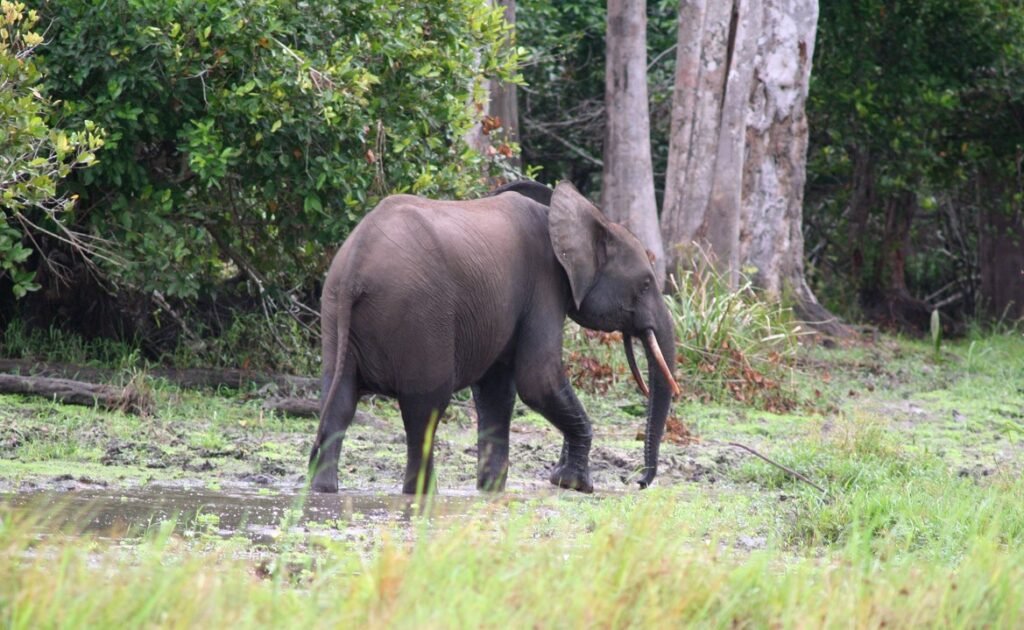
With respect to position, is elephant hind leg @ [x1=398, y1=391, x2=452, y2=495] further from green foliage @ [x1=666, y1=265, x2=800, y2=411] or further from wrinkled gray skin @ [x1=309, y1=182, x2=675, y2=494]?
green foliage @ [x1=666, y1=265, x2=800, y2=411]

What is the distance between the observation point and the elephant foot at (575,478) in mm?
8609

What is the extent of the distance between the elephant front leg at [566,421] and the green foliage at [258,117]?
2722mm

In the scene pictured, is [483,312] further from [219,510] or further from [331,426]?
[219,510]

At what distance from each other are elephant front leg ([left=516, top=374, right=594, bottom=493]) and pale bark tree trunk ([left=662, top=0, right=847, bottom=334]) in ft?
25.7

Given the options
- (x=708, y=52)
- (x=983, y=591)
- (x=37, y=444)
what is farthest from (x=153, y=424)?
(x=708, y=52)

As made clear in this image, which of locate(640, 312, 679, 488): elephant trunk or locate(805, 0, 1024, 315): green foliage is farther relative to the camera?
locate(805, 0, 1024, 315): green foliage

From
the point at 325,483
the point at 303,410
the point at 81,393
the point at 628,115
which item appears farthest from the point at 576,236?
the point at 628,115

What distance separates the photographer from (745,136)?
17.4m

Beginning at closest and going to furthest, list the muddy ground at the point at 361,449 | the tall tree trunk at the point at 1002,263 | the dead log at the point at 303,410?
the muddy ground at the point at 361,449 < the dead log at the point at 303,410 < the tall tree trunk at the point at 1002,263

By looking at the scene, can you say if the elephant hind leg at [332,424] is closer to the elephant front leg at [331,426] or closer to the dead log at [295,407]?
the elephant front leg at [331,426]

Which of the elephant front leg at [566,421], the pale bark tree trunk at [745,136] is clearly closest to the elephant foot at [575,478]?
the elephant front leg at [566,421]

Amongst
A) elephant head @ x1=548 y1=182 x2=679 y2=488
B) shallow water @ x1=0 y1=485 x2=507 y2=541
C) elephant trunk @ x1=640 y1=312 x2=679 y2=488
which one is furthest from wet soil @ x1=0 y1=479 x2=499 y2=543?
elephant head @ x1=548 y1=182 x2=679 y2=488

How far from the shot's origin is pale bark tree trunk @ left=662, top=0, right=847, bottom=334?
1650cm

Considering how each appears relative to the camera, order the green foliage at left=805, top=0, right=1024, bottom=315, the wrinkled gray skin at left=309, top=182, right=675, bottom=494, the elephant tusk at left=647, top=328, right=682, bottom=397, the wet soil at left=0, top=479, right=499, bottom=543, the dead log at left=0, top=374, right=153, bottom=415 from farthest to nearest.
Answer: the green foliage at left=805, top=0, right=1024, bottom=315 < the dead log at left=0, top=374, right=153, bottom=415 < the elephant tusk at left=647, top=328, right=682, bottom=397 < the wrinkled gray skin at left=309, top=182, right=675, bottom=494 < the wet soil at left=0, top=479, right=499, bottom=543
